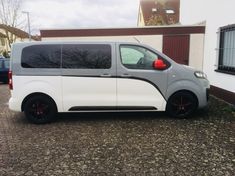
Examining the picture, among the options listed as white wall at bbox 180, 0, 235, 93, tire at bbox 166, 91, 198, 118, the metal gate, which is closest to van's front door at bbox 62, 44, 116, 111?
tire at bbox 166, 91, 198, 118

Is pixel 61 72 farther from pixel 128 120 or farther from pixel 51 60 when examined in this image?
pixel 128 120

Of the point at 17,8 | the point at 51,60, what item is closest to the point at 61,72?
the point at 51,60

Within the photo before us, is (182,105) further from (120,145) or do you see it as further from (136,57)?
(120,145)

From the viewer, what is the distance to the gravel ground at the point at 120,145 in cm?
421

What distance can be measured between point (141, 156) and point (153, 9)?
134 feet

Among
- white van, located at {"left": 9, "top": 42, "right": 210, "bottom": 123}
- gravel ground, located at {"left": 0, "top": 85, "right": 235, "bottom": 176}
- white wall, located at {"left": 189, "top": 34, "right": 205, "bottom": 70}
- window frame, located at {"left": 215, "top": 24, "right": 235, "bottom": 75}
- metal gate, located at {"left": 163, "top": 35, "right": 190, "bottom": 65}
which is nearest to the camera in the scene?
gravel ground, located at {"left": 0, "top": 85, "right": 235, "bottom": 176}

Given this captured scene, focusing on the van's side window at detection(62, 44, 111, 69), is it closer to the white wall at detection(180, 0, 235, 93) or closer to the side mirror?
the side mirror

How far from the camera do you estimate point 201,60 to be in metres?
11.7

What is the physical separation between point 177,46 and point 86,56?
6.71m

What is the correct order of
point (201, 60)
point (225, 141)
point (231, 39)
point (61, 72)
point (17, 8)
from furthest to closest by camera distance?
point (17, 8) < point (201, 60) < point (231, 39) < point (61, 72) < point (225, 141)

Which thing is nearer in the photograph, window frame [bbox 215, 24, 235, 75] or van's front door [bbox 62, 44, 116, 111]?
van's front door [bbox 62, 44, 116, 111]

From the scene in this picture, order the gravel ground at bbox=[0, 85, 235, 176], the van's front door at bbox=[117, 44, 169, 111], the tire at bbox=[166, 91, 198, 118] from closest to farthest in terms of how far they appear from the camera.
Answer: the gravel ground at bbox=[0, 85, 235, 176], the van's front door at bbox=[117, 44, 169, 111], the tire at bbox=[166, 91, 198, 118]

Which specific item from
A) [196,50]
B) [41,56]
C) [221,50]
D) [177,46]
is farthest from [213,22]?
[41,56]

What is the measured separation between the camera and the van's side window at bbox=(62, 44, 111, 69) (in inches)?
257
